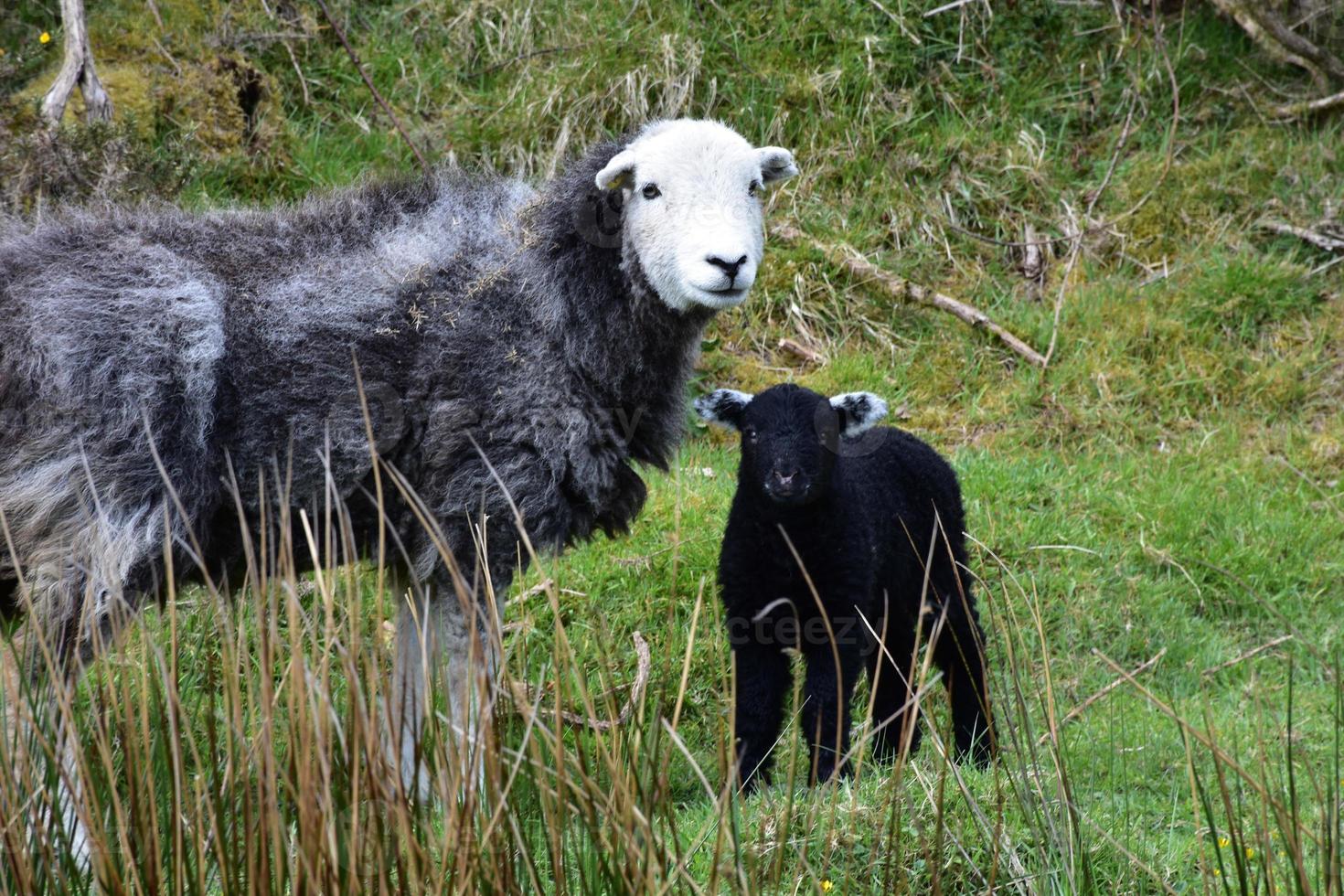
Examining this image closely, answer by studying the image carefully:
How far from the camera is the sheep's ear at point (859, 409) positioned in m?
4.93

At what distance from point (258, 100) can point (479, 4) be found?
177 cm

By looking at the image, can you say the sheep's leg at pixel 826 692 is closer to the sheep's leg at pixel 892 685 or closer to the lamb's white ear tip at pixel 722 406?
the sheep's leg at pixel 892 685

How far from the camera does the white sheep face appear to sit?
4496mm

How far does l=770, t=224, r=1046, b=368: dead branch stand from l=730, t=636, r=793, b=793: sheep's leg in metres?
4.21

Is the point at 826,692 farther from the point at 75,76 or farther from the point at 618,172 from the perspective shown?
the point at 75,76

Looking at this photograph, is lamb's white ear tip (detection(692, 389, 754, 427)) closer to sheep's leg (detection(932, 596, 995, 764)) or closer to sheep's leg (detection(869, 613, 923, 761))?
sheep's leg (detection(869, 613, 923, 761))

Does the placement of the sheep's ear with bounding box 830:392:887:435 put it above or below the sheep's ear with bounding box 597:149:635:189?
below

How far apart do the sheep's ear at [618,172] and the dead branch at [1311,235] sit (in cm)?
577

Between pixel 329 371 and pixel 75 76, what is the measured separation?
3.92 meters

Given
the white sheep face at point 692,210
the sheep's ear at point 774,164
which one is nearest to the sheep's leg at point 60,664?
the white sheep face at point 692,210

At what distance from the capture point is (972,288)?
8727 mm

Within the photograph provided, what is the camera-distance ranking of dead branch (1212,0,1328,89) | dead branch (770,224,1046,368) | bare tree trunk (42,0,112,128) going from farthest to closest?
1. dead branch (1212,0,1328,89)
2. dead branch (770,224,1046,368)
3. bare tree trunk (42,0,112,128)

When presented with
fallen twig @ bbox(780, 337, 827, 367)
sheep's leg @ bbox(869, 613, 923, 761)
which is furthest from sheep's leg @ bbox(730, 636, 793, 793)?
fallen twig @ bbox(780, 337, 827, 367)

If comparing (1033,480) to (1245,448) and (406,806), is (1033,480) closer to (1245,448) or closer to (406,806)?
(1245,448)
